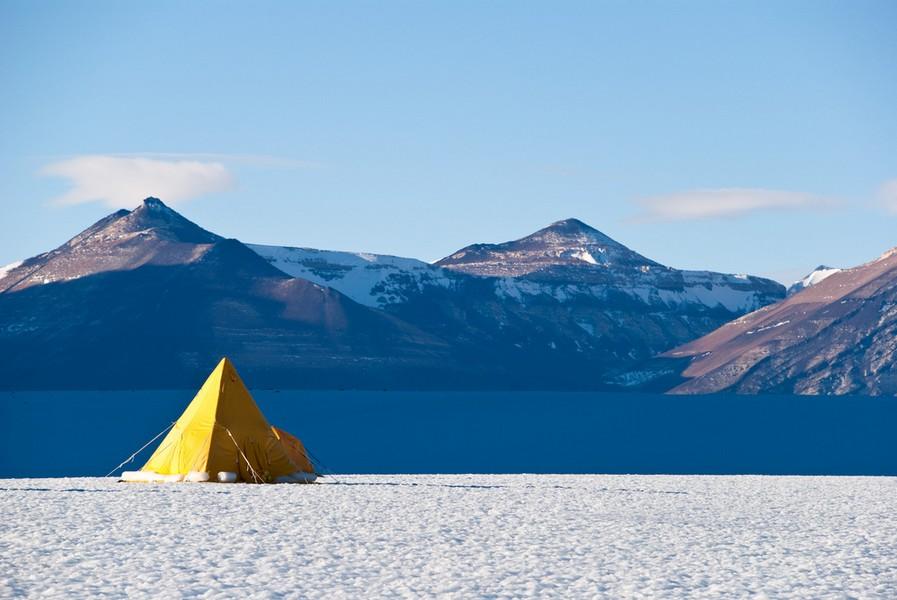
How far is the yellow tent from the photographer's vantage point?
4400 cm

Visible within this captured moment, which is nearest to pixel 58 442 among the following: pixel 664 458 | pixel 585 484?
pixel 664 458

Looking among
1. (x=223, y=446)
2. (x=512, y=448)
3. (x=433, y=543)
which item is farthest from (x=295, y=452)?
(x=512, y=448)

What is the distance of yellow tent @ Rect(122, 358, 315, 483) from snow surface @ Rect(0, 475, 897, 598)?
4.34 ft

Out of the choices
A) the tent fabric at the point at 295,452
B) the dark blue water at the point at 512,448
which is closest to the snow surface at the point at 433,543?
the tent fabric at the point at 295,452

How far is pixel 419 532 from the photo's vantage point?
31.0m

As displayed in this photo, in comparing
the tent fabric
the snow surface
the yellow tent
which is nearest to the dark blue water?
the tent fabric

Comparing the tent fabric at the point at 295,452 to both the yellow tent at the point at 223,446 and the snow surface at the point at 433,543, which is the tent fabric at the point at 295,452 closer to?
the yellow tent at the point at 223,446

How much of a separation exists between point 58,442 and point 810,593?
130058 millimetres

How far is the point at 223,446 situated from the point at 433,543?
54.9ft

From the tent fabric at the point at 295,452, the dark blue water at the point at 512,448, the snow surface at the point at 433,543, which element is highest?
the tent fabric at the point at 295,452

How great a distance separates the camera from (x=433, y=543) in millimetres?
29000

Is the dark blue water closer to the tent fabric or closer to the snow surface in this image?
the tent fabric

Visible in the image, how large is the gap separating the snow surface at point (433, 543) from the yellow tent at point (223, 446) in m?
1.32

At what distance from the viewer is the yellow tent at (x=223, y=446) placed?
4400 cm
